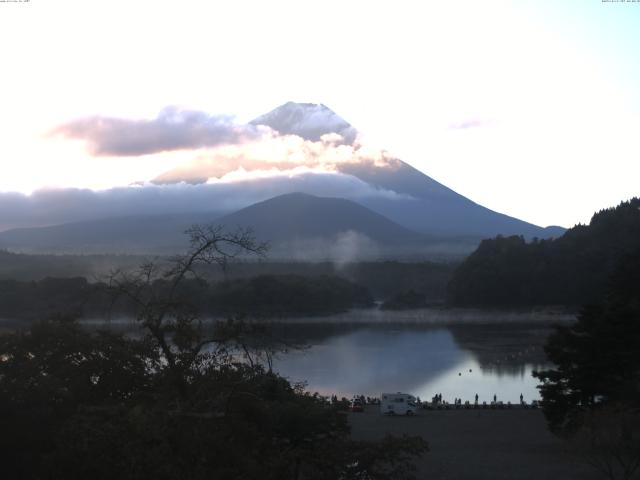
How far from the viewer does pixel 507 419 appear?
463 inches

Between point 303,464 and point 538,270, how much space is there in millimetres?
33161

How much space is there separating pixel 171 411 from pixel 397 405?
9173 mm

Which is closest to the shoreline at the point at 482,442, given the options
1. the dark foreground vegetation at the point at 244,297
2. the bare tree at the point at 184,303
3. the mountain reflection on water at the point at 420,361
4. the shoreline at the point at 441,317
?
the mountain reflection on water at the point at 420,361

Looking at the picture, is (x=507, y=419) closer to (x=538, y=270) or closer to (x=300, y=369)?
(x=300, y=369)

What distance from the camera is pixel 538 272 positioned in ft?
117

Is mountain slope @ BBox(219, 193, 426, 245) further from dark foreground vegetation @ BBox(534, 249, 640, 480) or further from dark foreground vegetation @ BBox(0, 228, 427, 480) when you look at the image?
dark foreground vegetation @ BBox(0, 228, 427, 480)

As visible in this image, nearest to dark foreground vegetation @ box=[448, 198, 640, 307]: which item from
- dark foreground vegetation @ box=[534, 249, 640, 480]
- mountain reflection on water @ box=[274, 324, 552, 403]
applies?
mountain reflection on water @ box=[274, 324, 552, 403]

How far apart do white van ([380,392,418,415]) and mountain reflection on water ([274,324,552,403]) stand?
5.80 ft

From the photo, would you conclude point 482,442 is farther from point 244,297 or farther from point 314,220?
point 314,220

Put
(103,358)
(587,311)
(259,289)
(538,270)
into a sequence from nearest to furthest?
(103,358) → (587,311) → (259,289) → (538,270)

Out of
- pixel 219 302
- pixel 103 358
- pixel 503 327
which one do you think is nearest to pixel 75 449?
pixel 103 358

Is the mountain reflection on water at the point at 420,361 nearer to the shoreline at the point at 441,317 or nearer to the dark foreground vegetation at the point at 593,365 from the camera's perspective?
the shoreline at the point at 441,317

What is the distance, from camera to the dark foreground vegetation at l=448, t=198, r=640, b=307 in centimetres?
3484

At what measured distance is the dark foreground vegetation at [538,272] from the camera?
34844 mm
